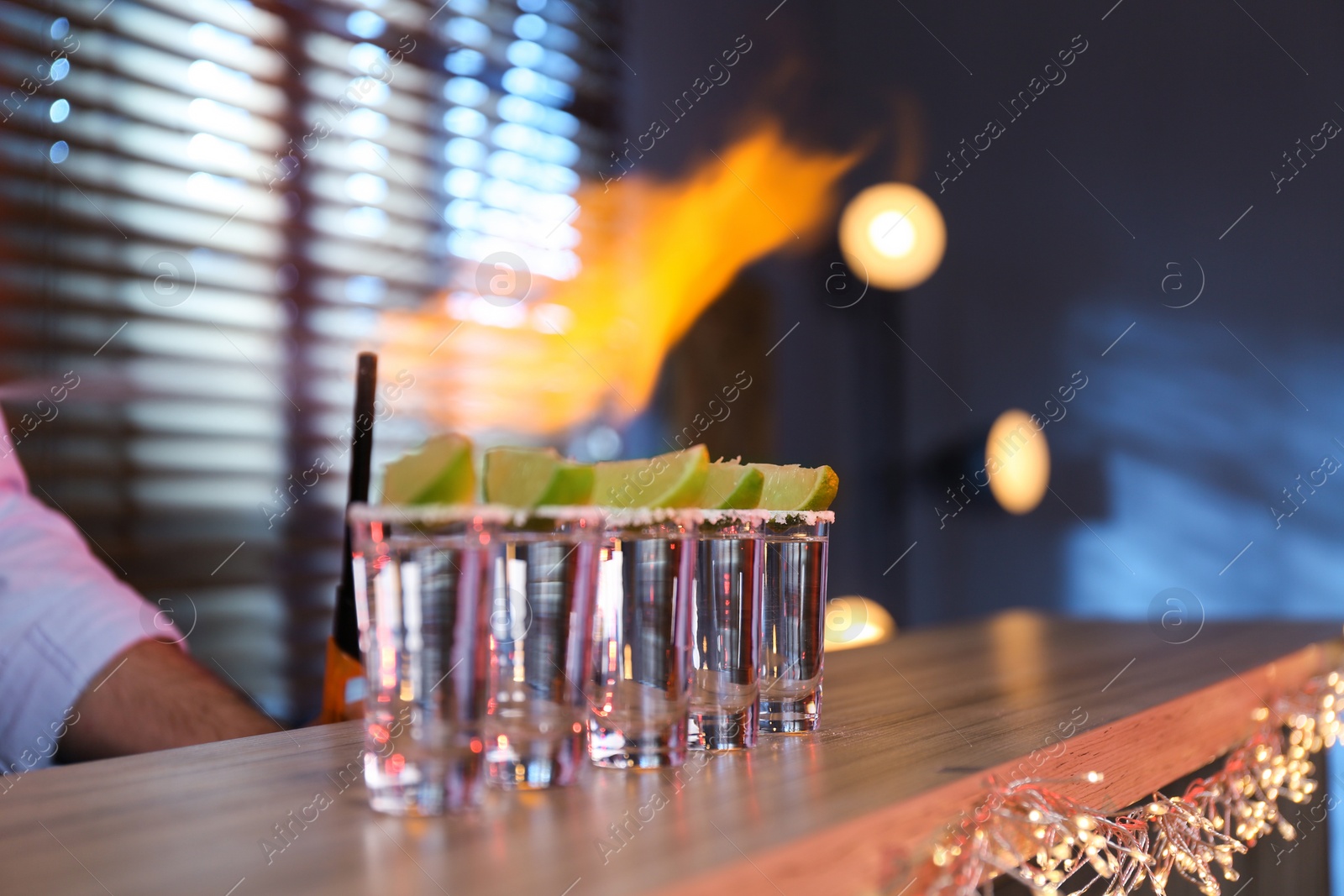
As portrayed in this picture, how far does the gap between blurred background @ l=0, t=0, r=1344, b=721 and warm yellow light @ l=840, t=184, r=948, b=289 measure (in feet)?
0.05

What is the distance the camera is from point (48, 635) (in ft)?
3.29

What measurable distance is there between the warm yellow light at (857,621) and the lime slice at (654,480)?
92.4 inches

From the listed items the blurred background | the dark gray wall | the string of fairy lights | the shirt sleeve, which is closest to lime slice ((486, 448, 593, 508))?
the string of fairy lights

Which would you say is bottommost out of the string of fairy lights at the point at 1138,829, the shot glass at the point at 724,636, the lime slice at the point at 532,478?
the string of fairy lights at the point at 1138,829

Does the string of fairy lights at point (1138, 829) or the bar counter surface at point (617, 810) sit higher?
the bar counter surface at point (617, 810)

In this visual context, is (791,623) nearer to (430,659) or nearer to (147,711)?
(430,659)

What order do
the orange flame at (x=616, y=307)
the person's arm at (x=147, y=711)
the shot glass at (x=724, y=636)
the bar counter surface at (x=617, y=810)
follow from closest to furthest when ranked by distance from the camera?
the bar counter surface at (x=617, y=810), the shot glass at (x=724, y=636), the person's arm at (x=147, y=711), the orange flame at (x=616, y=307)

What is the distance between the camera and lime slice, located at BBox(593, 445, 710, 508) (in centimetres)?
61

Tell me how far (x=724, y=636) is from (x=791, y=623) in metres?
0.07

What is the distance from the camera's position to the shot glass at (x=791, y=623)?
2.30 ft

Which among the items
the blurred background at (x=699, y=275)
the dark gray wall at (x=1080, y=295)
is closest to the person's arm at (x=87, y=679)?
the blurred background at (x=699, y=275)

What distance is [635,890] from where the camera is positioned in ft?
1.24

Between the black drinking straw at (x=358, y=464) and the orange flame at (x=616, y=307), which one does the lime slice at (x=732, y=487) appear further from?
the orange flame at (x=616, y=307)

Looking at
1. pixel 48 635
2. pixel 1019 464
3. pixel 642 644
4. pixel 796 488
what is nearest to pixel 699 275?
pixel 1019 464
